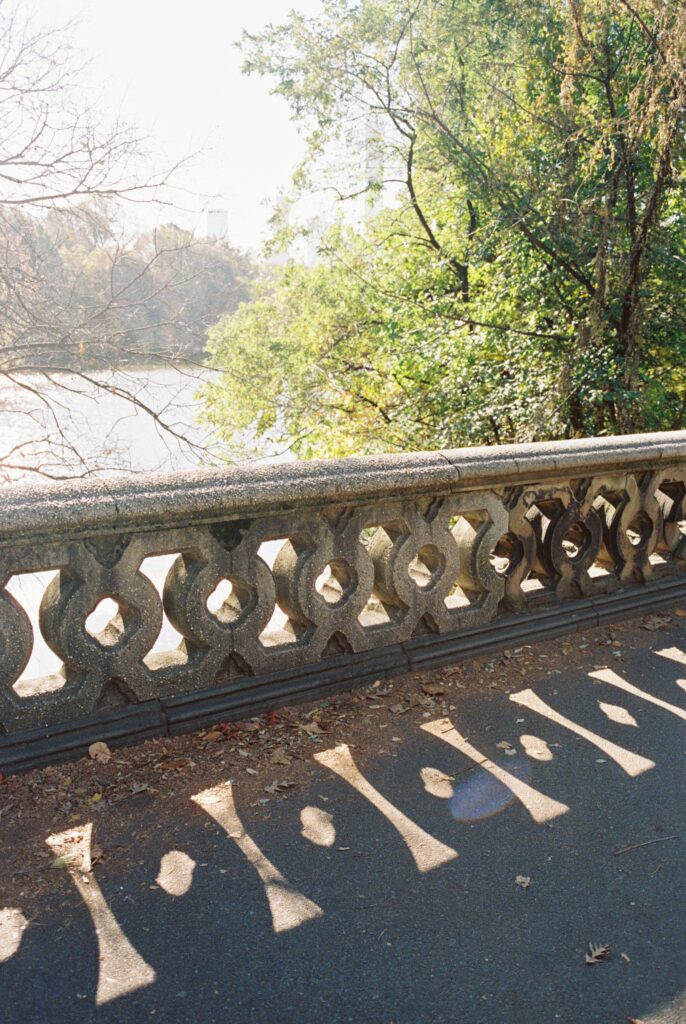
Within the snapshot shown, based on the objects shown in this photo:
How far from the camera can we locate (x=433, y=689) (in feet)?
12.7

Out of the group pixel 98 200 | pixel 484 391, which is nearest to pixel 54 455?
pixel 98 200

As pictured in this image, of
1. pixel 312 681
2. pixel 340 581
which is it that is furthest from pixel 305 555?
pixel 312 681

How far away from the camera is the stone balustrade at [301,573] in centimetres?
305

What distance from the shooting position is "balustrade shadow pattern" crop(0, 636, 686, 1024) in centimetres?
214

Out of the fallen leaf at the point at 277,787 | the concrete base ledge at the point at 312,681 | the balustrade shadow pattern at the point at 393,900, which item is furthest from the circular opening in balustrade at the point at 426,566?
the fallen leaf at the point at 277,787

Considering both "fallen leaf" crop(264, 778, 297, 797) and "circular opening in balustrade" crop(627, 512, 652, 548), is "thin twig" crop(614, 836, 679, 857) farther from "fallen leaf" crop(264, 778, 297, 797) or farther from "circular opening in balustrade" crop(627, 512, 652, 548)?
"circular opening in balustrade" crop(627, 512, 652, 548)

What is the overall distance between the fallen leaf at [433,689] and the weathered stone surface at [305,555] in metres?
0.24

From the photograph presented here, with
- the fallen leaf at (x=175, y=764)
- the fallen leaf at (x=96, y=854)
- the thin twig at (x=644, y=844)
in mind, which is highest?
the fallen leaf at (x=175, y=764)

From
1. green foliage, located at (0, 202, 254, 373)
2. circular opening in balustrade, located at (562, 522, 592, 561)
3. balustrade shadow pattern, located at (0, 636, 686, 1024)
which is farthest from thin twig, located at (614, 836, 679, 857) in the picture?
green foliage, located at (0, 202, 254, 373)

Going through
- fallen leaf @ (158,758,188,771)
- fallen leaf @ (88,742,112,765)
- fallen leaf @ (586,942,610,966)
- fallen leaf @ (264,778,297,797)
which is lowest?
fallen leaf @ (586,942,610,966)

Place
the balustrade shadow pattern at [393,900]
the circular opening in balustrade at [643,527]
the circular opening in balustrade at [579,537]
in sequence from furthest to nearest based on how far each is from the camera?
1. the circular opening in balustrade at [643,527]
2. the circular opening in balustrade at [579,537]
3. the balustrade shadow pattern at [393,900]

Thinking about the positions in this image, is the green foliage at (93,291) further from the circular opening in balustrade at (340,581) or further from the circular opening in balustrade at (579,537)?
the circular opening in balustrade at (579,537)

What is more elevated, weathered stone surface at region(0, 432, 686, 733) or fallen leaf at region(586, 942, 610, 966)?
weathered stone surface at region(0, 432, 686, 733)

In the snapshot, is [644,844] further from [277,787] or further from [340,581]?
[340,581]
